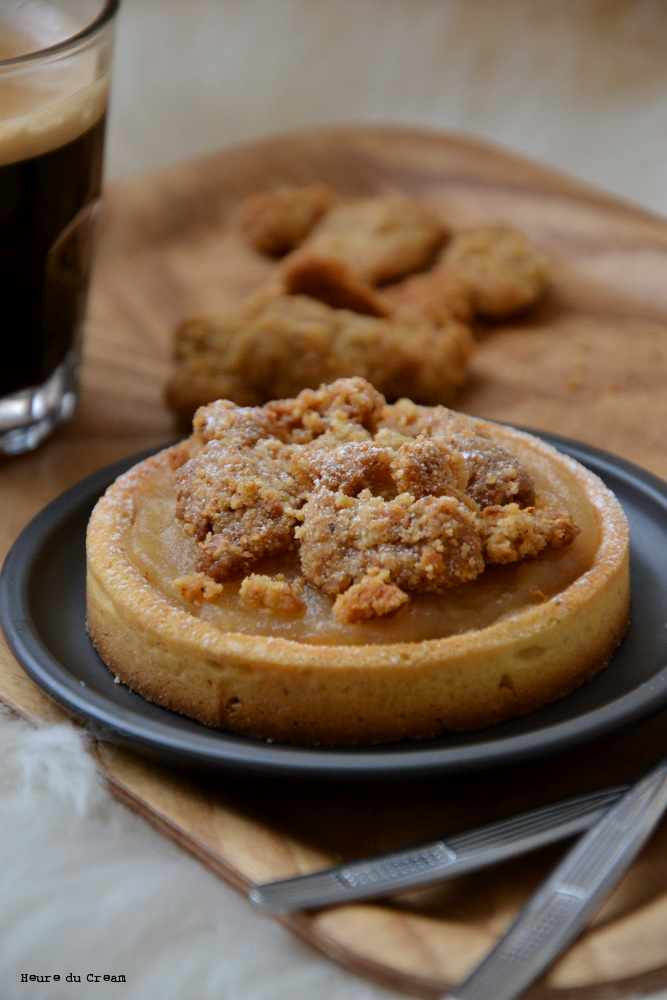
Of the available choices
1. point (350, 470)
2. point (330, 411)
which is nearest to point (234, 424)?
point (330, 411)

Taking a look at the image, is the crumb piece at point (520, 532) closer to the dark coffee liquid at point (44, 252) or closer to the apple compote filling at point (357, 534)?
the apple compote filling at point (357, 534)

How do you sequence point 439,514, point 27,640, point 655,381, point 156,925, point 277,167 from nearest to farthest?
point 156,925 → point 439,514 → point 27,640 → point 655,381 → point 277,167

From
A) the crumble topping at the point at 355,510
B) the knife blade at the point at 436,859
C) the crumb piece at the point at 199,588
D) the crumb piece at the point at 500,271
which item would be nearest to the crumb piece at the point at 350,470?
the crumble topping at the point at 355,510

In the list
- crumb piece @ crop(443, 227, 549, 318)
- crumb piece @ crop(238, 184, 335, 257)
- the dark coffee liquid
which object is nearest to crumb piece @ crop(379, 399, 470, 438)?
the dark coffee liquid

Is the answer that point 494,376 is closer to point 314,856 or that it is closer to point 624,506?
point 624,506

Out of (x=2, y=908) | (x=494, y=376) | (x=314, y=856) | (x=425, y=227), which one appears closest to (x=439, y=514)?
(x=314, y=856)

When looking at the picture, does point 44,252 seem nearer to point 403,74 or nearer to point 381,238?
point 381,238

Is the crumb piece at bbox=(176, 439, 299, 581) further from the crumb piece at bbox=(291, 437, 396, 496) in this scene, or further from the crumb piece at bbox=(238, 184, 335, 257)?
the crumb piece at bbox=(238, 184, 335, 257)
